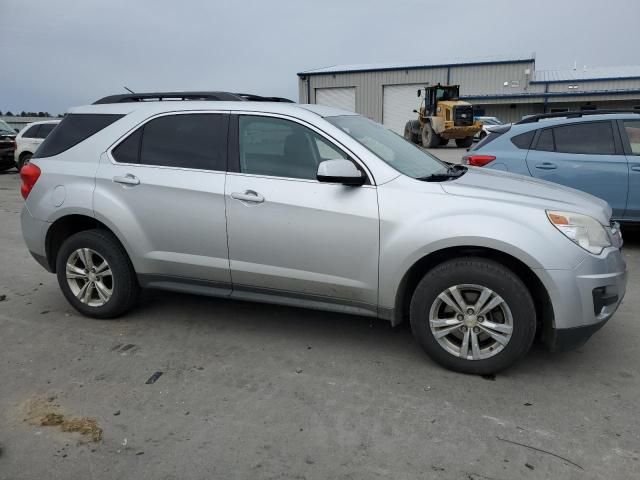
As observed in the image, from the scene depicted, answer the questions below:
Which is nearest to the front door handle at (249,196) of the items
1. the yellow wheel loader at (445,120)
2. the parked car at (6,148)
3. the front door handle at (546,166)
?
the front door handle at (546,166)

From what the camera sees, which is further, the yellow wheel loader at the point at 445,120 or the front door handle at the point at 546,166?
the yellow wheel loader at the point at 445,120

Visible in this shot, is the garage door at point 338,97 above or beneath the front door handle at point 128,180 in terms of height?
above

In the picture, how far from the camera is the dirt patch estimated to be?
2.89 meters

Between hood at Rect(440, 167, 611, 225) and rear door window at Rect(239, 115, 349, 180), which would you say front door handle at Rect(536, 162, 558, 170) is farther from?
rear door window at Rect(239, 115, 349, 180)

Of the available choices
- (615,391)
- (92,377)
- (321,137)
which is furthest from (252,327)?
(615,391)

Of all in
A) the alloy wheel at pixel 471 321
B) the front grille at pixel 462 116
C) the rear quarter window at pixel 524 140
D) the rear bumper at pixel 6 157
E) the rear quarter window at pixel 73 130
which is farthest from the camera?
the front grille at pixel 462 116

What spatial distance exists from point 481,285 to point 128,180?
269cm

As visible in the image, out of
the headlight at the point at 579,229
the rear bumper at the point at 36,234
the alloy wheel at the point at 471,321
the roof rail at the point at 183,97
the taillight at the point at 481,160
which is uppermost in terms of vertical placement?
the roof rail at the point at 183,97

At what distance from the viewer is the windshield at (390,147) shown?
379 cm

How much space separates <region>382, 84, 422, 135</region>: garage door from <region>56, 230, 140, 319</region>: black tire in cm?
3740

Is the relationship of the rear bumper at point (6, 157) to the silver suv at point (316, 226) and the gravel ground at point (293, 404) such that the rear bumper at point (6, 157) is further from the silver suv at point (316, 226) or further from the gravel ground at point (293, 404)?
the gravel ground at point (293, 404)

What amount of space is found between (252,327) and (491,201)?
6.93 feet

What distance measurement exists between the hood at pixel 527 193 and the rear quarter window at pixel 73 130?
2.79m

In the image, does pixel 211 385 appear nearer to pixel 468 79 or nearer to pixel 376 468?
pixel 376 468
